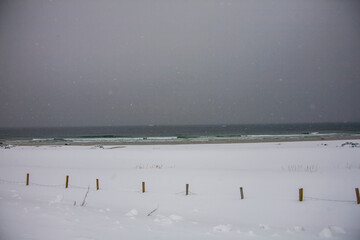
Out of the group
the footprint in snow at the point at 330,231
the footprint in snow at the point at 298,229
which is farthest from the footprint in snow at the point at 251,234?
the footprint in snow at the point at 330,231

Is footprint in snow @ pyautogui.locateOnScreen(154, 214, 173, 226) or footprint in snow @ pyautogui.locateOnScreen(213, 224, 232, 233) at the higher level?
footprint in snow @ pyautogui.locateOnScreen(213, 224, 232, 233)

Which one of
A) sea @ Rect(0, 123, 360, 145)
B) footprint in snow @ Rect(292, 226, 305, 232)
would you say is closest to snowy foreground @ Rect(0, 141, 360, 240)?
footprint in snow @ Rect(292, 226, 305, 232)

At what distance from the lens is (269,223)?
915 cm

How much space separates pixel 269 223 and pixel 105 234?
5.47 metres

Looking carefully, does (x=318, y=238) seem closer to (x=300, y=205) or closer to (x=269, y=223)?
(x=269, y=223)

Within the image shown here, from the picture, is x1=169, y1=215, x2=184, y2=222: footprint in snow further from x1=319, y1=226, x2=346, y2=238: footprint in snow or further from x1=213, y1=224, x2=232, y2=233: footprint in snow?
x1=319, y1=226, x2=346, y2=238: footprint in snow

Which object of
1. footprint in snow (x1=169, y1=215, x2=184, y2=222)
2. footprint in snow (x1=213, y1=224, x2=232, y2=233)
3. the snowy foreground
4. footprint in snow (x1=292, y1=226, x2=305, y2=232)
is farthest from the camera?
footprint in snow (x1=169, y1=215, x2=184, y2=222)

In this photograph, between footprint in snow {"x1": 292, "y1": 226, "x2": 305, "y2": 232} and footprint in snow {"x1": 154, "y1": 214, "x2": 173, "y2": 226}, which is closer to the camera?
footprint in snow {"x1": 292, "y1": 226, "x2": 305, "y2": 232}

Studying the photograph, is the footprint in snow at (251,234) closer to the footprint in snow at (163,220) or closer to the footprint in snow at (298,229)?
the footprint in snow at (298,229)

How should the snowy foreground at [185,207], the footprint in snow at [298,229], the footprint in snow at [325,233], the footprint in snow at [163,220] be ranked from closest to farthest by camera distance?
1. the footprint in snow at [325,233]
2. the snowy foreground at [185,207]
3. the footprint in snow at [298,229]
4. the footprint in snow at [163,220]

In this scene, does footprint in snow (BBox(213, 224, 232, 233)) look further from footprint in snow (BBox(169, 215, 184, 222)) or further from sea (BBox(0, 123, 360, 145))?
sea (BBox(0, 123, 360, 145))

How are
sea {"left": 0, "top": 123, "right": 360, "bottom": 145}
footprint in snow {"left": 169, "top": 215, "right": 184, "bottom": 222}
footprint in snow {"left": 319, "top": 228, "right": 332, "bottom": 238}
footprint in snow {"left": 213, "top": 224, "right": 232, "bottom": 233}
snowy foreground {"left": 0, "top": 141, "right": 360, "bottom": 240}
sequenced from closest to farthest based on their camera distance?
footprint in snow {"left": 319, "top": 228, "right": 332, "bottom": 238}
snowy foreground {"left": 0, "top": 141, "right": 360, "bottom": 240}
footprint in snow {"left": 213, "top": 224, "right": 232, "bottom": 233}
footprint in snow {"left": 169, "top": 215, "right": 184, "bottom": 222}
sea {"left": 0, "top": 123, "right": 360, "bottom": 145}

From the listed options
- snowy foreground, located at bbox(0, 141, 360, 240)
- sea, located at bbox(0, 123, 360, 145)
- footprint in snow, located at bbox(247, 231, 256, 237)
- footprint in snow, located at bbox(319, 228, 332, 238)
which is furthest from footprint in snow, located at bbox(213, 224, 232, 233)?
sea, located at bbox(0, 123, 360, 145)

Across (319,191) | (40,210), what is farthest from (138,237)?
(319,191)
